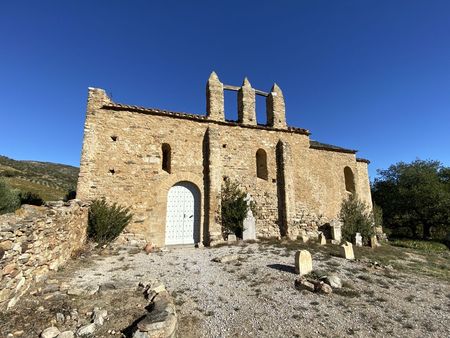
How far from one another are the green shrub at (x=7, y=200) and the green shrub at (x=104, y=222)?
23.7 ft

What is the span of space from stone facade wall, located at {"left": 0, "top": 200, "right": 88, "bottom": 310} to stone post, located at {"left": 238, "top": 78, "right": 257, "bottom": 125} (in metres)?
9.22

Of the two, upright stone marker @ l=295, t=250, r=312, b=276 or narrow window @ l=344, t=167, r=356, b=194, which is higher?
narrow window @ l=344, t=167, r=356, b=194

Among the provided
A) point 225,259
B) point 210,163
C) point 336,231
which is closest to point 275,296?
point 225,259

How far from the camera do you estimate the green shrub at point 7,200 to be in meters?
13.7

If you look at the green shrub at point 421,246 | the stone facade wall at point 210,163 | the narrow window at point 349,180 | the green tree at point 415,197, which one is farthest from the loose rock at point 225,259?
the green tree at point 415,197

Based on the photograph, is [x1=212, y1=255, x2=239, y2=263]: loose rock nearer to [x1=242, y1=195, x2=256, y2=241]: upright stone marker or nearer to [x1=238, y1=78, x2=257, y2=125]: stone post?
[x1=242, y1=195, x2=256, y2=241]: upright stone marker

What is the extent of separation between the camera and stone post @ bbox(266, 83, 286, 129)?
1463 cm

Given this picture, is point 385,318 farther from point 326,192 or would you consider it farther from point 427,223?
point 427,223

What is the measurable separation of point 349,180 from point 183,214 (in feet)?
36.0

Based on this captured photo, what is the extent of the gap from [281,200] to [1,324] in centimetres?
1150

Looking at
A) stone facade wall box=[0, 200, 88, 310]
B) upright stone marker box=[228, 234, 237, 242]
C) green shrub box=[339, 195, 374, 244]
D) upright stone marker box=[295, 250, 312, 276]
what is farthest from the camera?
green shrub box=[339, 195, 374, 244]

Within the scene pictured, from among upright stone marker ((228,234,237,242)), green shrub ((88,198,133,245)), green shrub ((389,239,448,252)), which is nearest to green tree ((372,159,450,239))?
green shrub ((389,239,448,252))

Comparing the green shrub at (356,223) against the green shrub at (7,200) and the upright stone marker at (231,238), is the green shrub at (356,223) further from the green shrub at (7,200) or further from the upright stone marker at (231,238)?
the green shrub at (7,200)

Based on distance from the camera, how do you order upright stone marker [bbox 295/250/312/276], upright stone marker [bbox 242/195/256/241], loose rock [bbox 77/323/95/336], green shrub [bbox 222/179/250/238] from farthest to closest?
green shrub [bbox 222/179/250/238], upright stone marker [bbox 242/195/256/241], upright stone marker [bbox 295/250/312/276], loose rock [bbox 77/323/95/336]
